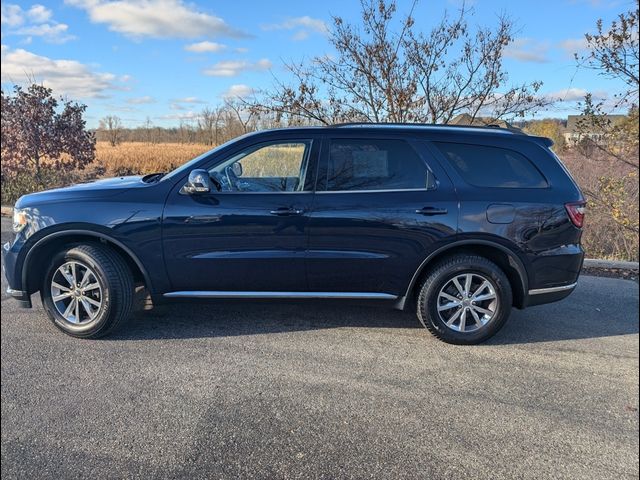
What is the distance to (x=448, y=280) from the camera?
3912mm

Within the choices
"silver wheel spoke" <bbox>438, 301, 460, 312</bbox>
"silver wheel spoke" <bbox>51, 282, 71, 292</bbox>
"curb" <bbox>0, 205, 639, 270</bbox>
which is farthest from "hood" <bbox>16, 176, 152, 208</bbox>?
"curb" <bbox>0, 205, 639, 270</bbox>

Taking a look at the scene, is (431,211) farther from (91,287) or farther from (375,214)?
(91,287)

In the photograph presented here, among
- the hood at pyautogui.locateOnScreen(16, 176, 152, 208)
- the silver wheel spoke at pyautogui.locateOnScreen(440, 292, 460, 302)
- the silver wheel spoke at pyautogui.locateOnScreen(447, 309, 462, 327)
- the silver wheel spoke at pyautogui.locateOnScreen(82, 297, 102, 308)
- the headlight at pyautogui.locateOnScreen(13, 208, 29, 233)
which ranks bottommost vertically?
the silver wheel spoke at pyautogui.locateOnScreen(447, 309, 462, 327)

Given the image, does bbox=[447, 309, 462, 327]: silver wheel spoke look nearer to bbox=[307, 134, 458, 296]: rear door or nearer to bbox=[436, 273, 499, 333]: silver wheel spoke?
bbox=[436, 273, 499, 333]: silver wheel spoke

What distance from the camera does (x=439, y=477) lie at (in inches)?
93.4

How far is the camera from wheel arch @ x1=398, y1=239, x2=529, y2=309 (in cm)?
387

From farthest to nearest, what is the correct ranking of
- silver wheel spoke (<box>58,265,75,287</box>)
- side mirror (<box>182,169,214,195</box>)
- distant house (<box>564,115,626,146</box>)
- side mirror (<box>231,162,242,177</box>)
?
distant house (<box>564,115,626,146</box>) < side mirror (<box>231,162,242,177</box>) < silver wheel spoke (<box>58,265,75,287</box>) < side mirror (<box>182,169,214,195</box>)

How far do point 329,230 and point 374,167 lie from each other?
0.67 m

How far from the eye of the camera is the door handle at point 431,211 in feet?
12.5

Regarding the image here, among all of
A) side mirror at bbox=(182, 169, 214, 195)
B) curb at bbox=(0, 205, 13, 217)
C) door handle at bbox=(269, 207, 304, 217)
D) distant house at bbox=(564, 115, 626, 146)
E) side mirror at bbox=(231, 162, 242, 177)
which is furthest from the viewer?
curb at bbox=(0, 205, 13, 217)

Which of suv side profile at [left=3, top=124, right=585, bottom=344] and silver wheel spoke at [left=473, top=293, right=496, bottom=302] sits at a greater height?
suv side profile at [left=3, top=124, right=585, bottom=344]

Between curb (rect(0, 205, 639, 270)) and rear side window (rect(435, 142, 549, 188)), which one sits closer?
rear side window (rect(435, 142, 549, 188))

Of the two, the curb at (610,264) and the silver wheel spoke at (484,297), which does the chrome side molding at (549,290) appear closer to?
the silver wheel spoke at (484,297)

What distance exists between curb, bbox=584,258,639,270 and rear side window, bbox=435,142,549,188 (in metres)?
3.25
